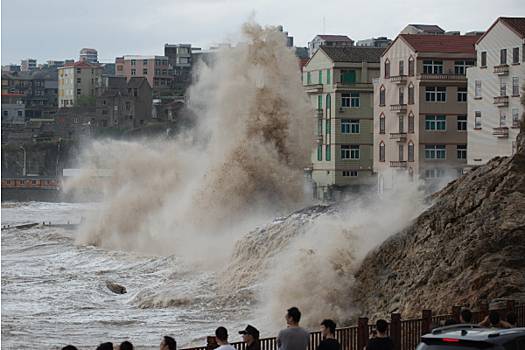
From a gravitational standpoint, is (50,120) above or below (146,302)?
above

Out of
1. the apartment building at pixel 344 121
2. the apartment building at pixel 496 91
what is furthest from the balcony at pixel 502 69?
the apartment building at pixel 344 121

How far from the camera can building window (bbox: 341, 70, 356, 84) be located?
211ft

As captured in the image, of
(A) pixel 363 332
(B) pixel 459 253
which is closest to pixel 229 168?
(B) pixel 459 253

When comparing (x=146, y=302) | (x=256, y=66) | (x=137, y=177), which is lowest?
(x=146, y=302)

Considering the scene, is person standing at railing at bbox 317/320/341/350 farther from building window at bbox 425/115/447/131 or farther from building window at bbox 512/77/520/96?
building window at bbox 425/115/447/131

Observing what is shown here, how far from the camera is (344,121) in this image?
6375cm

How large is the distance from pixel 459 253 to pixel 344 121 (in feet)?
137

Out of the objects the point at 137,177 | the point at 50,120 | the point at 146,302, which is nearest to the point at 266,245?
the point at 146,302

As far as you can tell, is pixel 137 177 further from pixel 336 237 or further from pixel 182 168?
pixel 336 237

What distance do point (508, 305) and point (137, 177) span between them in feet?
140

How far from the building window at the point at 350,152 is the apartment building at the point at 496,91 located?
42.0ft

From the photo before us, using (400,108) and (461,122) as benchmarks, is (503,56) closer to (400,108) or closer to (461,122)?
(461,122)

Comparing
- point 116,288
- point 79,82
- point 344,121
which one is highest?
point 79,82

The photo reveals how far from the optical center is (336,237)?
88.1 ft
